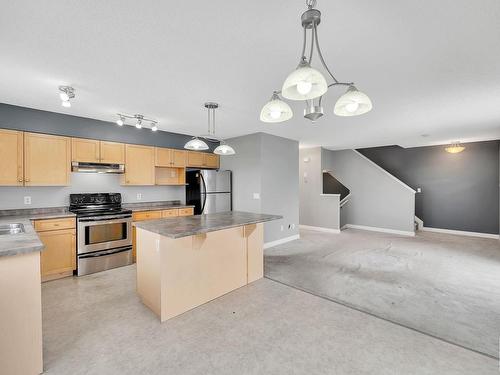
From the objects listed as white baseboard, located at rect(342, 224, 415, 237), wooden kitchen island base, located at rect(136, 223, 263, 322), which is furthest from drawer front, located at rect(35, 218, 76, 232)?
white baseboard, located at rect(342, 224, 415, 237)

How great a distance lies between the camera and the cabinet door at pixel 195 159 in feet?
17.0

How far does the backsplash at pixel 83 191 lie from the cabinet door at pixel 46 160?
321mm

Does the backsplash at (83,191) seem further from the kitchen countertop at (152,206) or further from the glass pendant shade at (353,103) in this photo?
the glass pendant shade at (353,103)

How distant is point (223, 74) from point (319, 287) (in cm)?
285

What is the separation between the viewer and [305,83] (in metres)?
1.29

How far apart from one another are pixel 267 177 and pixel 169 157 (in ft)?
6.82

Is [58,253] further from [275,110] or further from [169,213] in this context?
[275,110]

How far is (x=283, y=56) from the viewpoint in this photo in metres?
2.06

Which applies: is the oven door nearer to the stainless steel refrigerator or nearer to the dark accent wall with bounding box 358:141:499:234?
the stainless steel refrigerator

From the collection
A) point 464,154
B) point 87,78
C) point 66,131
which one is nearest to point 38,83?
point 87,78

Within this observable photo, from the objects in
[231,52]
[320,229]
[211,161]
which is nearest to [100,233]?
[211,161]

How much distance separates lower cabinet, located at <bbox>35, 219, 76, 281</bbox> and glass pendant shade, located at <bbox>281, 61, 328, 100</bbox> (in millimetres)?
3720

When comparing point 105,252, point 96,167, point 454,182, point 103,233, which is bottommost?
point 105,252

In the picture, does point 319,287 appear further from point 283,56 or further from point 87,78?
point 87,78
